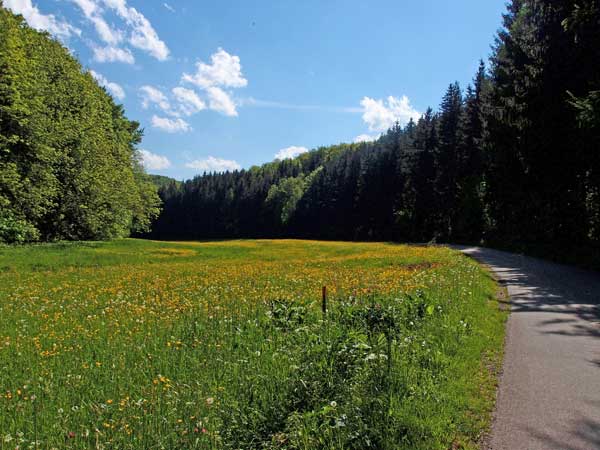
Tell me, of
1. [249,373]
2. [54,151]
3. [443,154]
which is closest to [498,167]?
[443,154]

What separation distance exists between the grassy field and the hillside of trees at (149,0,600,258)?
40.6 ft

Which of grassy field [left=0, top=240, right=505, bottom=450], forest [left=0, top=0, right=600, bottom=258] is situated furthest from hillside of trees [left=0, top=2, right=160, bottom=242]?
grassy field [left=0, top=240, right=505, bottom=450]

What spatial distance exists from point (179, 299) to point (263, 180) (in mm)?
123853

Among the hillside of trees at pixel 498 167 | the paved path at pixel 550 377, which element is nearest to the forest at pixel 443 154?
the hillside of trees at pixel 498 167

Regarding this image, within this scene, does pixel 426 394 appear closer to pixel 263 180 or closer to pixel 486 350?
pixel 486 350

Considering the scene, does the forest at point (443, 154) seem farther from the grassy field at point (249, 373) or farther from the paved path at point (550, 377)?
the grassy field at point (249, 373)

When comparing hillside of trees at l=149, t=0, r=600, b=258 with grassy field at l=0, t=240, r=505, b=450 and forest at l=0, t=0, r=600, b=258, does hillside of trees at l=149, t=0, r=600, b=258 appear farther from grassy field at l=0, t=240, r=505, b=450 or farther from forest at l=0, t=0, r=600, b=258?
grassy field at l=0, t=240, r=505, b=450

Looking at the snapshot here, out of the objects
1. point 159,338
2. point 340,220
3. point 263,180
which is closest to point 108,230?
point 159,338

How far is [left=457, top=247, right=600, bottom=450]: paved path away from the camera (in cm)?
432

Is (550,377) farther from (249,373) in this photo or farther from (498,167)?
(498,167)

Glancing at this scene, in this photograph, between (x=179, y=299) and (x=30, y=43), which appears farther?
(x=30, y=43)

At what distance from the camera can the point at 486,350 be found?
7.25 m

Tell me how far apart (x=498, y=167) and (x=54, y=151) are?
33231 millimetres

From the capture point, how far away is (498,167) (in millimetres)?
29000
